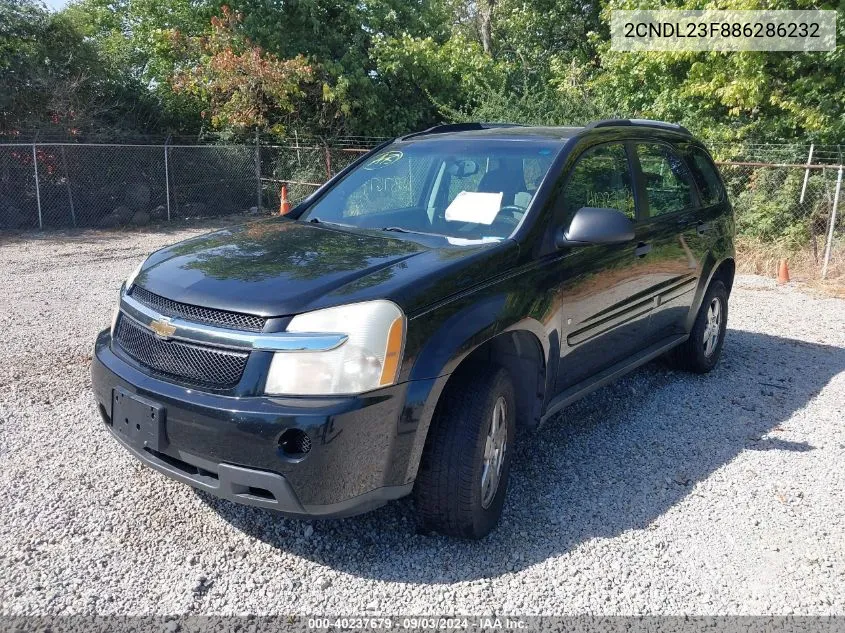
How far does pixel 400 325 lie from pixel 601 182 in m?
2.01

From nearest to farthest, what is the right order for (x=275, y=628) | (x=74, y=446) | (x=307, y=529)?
(x=275, y=628), (x=307, y=529), (x=74, y=446)

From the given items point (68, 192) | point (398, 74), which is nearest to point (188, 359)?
point (68, 192)

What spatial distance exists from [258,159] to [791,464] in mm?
15108

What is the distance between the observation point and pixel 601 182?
13.9 ft

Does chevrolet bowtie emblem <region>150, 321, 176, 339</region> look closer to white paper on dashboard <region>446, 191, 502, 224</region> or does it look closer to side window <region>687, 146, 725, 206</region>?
white paper on dashboard <region>446, 191, 502, 224</region>

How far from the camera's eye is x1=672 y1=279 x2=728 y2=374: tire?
546cm

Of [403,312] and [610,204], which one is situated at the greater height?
[610,204]

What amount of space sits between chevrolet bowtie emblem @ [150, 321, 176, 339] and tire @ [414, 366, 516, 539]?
3.80ft

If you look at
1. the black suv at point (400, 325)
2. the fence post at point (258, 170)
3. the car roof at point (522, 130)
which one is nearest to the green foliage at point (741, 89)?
the fence post at point (258, 170)

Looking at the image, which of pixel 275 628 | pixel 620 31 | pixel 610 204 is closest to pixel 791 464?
pixel 610 204

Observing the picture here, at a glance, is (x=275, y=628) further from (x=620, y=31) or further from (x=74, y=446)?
(x=620, y=31)

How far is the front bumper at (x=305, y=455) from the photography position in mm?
2676

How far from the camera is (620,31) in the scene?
1535cm

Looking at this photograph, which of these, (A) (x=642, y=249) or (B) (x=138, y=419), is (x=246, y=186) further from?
(B) (x=138, y=419)
